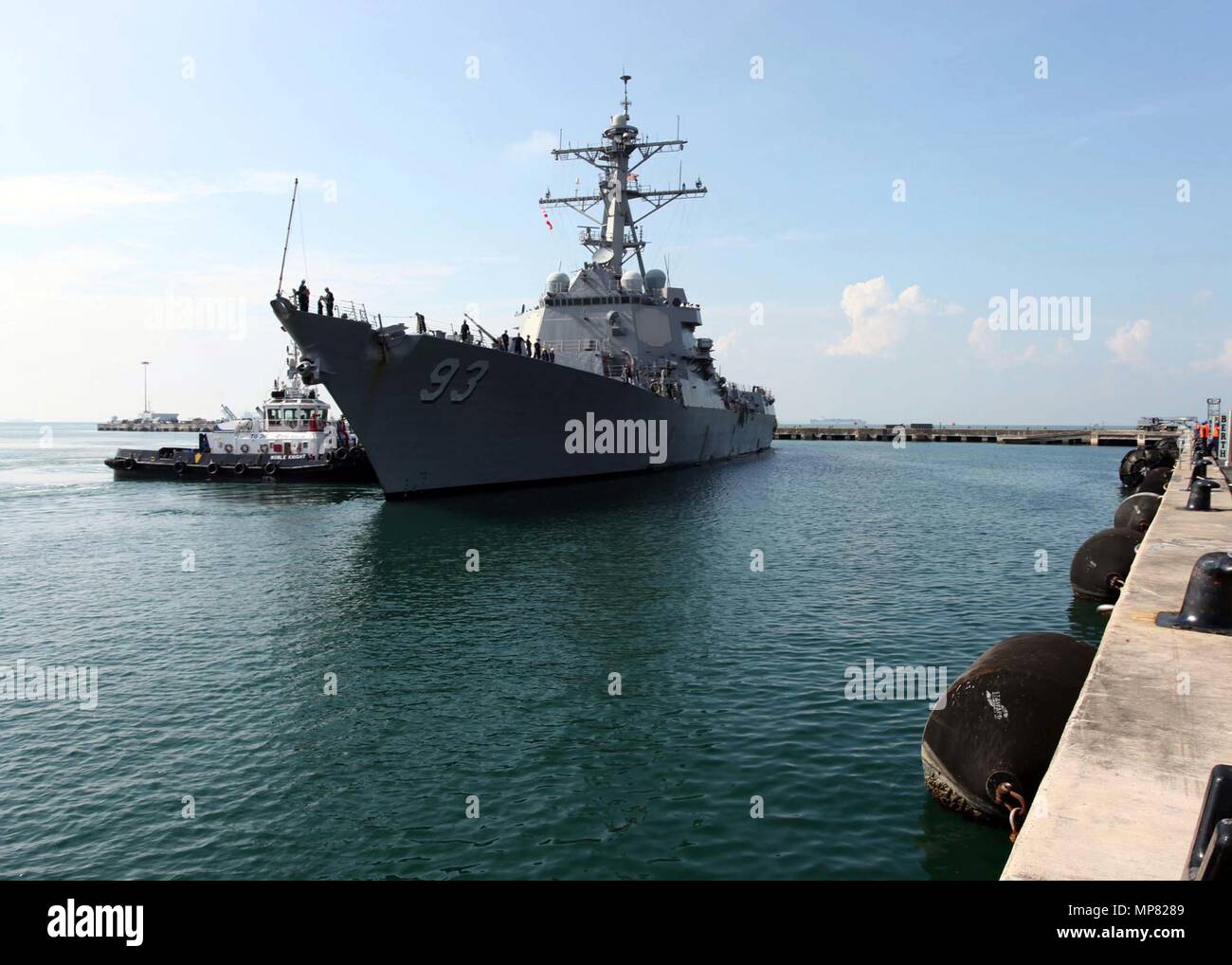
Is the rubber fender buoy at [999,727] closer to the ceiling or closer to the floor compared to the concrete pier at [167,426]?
closer to the floor

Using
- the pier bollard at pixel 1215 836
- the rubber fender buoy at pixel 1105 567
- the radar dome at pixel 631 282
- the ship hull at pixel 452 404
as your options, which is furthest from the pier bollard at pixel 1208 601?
the radar dome at pixel 631 282

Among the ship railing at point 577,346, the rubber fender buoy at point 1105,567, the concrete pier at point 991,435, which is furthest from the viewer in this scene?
the concrete pier at point 991,435

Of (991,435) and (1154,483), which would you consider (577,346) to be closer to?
(1154,483)

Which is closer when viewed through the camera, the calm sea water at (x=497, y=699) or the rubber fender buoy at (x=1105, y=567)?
the calm sea water at (x=497, y=699)

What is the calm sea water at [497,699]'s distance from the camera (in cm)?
664

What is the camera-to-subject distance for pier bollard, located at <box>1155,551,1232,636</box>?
7.96 m

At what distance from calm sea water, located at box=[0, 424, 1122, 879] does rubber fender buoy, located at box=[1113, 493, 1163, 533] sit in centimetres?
157

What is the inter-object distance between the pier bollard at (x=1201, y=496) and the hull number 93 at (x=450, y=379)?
2025cm

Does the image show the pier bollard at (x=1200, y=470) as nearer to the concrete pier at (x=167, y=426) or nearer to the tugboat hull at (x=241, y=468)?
the tugboat hull at (x=241, y=468)

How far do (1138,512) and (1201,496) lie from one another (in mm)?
1713

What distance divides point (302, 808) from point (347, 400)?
20424mm

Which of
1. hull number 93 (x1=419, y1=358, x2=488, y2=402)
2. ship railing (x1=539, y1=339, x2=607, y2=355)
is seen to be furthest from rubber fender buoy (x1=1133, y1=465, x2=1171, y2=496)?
hull number 93 (x1=419, y1=358, x2=488, y2=402)

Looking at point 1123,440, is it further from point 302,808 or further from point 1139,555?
point 302,808
